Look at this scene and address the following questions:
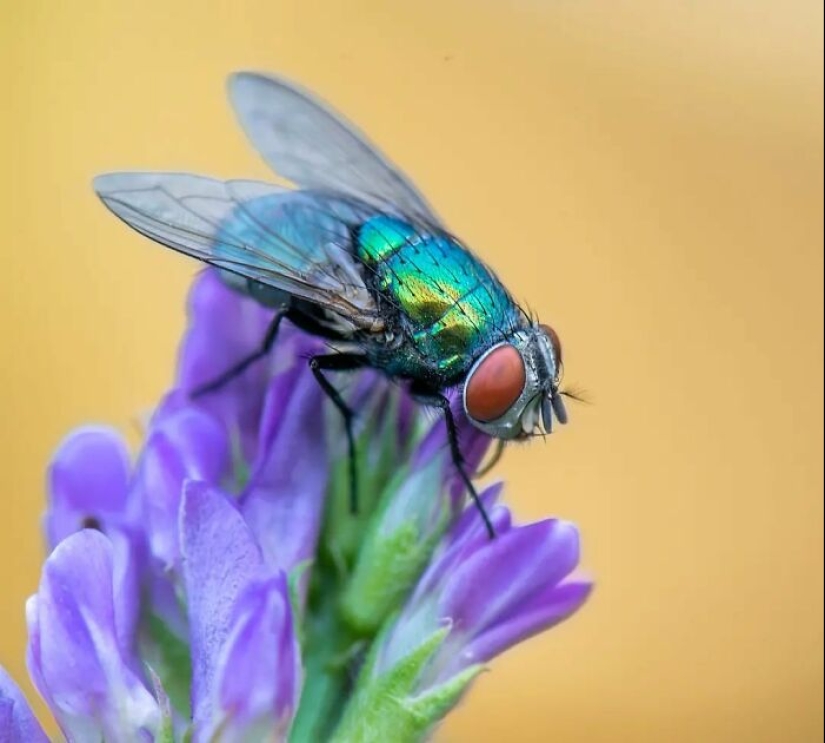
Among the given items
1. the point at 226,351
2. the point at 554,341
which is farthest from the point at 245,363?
the point at 554,341

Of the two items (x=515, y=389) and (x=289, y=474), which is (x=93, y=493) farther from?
(x=515, y=389)

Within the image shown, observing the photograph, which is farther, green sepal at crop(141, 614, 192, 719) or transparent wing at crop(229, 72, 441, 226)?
transparent wing at crop(229, 72, 441, 226)

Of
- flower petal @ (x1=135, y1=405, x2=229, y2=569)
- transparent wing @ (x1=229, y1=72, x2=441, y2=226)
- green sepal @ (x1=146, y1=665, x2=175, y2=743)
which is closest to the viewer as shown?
green sepal @ (x1=146, y1=665, x2=175, y2=743)

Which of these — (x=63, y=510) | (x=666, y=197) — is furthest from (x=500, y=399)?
(x=666, y=197)

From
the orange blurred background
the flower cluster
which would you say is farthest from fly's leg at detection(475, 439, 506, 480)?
the orange blurred background

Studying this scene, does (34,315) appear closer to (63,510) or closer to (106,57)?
(106,57)

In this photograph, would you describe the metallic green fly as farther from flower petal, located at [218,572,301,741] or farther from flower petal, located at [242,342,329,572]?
flower petal, located at [218,572,301,741]

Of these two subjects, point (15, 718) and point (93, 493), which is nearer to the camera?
point (15, 718)
